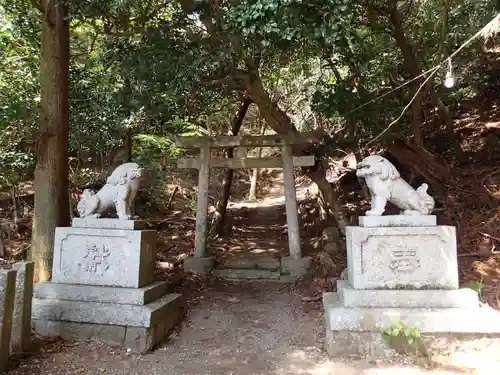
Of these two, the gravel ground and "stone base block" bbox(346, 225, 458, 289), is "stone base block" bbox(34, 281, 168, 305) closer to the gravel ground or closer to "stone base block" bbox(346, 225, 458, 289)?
the gravel ground

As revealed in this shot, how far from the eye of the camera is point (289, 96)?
44.1ft

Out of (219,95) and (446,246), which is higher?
(219,95)

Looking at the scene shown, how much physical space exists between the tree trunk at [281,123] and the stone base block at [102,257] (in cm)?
378

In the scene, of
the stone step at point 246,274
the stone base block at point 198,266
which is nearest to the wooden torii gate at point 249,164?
the stone base block at point 198,266

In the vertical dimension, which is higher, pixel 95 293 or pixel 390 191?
pixel 390 191

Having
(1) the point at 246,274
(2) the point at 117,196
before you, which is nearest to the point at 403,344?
(2) the point at 117,196

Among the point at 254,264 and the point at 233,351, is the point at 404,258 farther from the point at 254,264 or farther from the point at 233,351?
the point at 254,264

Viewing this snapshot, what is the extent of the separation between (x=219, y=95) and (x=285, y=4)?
538 centimetres

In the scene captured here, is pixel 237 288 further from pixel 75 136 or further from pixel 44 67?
pixel 44 67

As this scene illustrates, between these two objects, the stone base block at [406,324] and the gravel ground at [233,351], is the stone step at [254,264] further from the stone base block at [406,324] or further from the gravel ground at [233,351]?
the stone base block at [406,324]

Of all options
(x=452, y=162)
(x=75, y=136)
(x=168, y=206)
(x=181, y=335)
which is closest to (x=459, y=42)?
(x=452, y=162)

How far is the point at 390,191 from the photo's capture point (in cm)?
500

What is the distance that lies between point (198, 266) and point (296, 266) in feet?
6.22

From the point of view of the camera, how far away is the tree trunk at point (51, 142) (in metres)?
6.23
